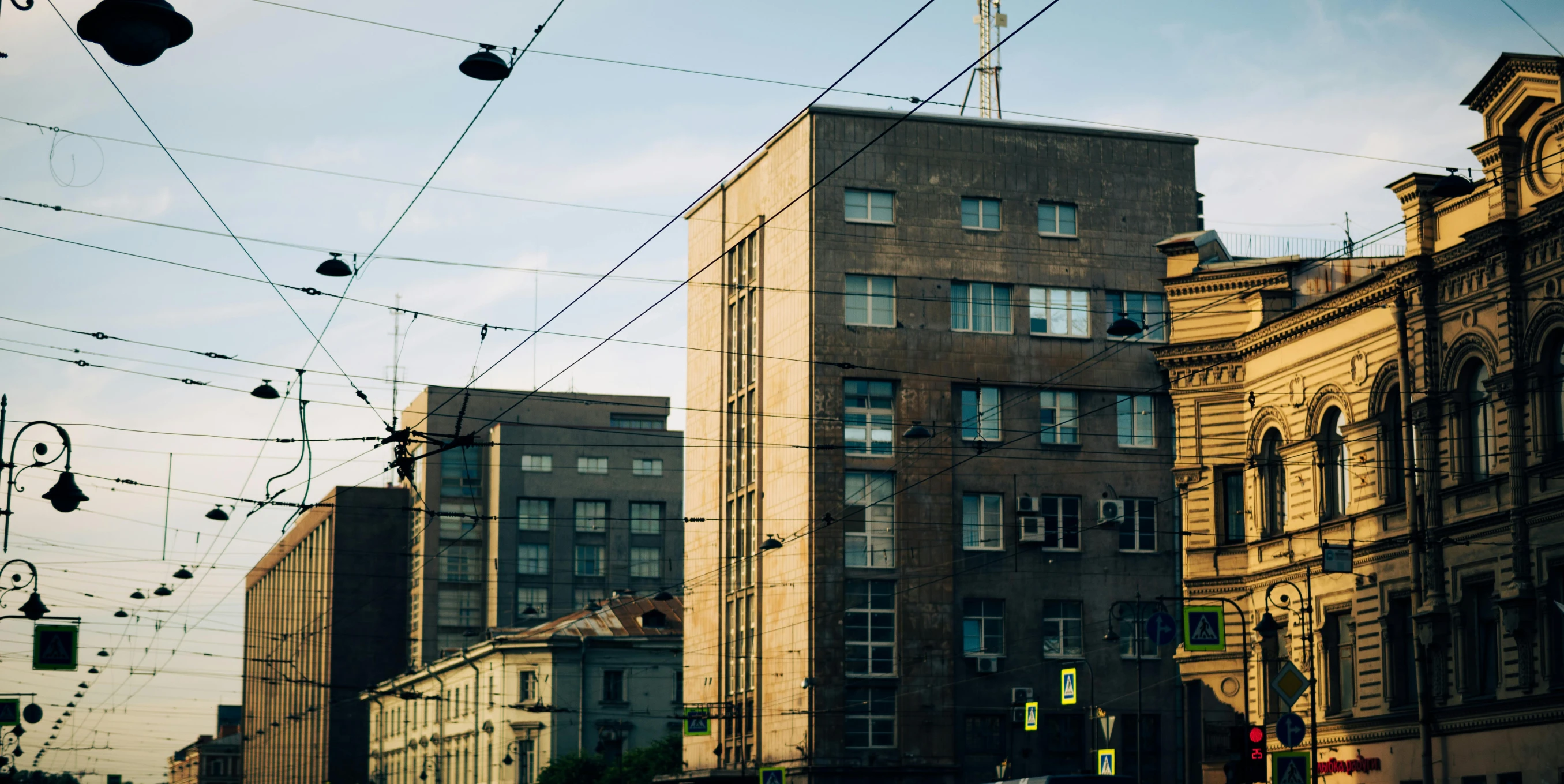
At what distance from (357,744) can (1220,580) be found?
4172 inches

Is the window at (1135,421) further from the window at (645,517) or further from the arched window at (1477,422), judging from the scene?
the window at (645,517)

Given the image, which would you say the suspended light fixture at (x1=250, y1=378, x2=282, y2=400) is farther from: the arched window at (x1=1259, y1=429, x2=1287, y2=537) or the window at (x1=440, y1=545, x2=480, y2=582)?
the window at (x1=440, y1=545, x2=480, y2=582)

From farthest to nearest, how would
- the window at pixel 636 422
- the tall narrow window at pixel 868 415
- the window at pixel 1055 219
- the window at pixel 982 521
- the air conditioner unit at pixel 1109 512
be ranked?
the window at pixel 636 422, the window at pixel 1055 219, the window at pixel 982 521, the tall narrow window at pixel 868 415, the air conditioner unit at pixel 1109 512

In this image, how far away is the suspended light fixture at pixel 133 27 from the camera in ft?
39.5

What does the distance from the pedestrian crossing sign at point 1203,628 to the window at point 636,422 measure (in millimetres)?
91305

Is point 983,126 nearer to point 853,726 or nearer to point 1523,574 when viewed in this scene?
point 853,726

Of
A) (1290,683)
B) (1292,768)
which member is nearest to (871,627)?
(1290,683)

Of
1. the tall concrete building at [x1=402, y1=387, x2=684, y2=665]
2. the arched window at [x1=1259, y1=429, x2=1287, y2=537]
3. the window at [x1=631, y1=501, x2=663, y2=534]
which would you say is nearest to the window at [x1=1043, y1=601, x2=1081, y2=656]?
the arched window at [x1=1259, y1=429, x2=1287, y2=537]

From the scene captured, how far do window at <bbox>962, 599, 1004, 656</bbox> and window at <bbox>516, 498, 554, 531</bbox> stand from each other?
57.2 m

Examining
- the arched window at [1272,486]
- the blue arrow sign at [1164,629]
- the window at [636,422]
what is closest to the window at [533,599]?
the window at [636,422]

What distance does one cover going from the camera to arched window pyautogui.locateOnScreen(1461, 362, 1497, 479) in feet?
105

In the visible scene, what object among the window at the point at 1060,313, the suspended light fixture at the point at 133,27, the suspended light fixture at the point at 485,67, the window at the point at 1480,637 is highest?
the window at the point at 1060,313

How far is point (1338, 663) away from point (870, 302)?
98.0ft

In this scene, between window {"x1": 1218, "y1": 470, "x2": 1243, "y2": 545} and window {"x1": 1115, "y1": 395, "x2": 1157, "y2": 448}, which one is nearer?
window {"x1": 1218, "y1": 470, "x2": 1243, "y2": 545}
